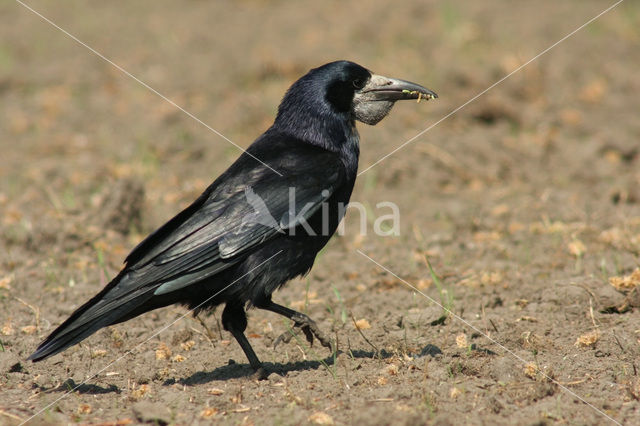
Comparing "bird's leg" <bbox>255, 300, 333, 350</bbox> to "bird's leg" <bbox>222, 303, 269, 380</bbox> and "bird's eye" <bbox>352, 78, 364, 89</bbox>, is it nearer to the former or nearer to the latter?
"bird's leg" <bbox>222, 303, 269, 380</bbox>

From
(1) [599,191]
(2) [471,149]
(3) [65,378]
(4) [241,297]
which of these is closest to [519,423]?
(4) [241,297]

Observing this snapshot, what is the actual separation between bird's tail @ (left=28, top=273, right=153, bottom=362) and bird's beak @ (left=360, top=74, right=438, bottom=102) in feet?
6.26

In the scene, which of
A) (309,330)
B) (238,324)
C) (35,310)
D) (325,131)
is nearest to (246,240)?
(238,324)

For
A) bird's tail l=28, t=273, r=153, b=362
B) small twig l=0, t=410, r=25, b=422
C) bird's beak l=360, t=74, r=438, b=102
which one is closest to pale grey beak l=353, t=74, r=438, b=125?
bird's beak l=360, t=74, r=438, b=102

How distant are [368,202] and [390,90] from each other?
2.14 m

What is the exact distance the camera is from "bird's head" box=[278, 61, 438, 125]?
16.2ft

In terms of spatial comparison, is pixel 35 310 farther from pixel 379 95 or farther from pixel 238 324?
pixel 379 95

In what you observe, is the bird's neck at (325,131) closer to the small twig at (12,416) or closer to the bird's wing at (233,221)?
the bird's wing at (233,221)

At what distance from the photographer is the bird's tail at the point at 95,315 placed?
4.02 m

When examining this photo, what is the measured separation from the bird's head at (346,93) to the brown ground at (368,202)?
1.13m

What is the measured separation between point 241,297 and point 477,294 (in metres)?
1.63

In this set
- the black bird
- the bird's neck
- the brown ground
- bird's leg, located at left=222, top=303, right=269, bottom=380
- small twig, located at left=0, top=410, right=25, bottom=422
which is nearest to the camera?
small twig, located at left=0, top=410, right=25, bottom=422

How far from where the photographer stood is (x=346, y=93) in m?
5.04

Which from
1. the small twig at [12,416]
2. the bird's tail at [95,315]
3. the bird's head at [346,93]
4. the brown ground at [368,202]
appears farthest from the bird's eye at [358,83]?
the small twig at [12,416]
